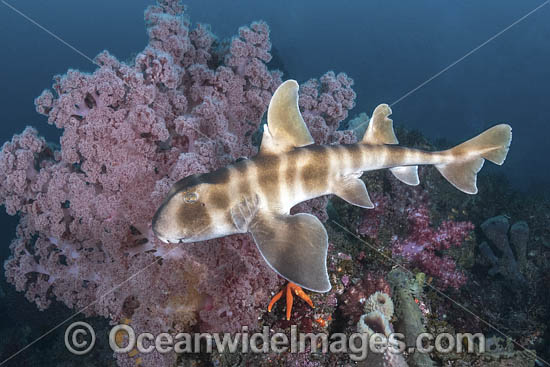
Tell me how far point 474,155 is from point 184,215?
3.44 meters

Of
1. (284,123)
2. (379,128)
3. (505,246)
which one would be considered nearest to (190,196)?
(284,123)

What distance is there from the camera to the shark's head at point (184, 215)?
2393 millimetres

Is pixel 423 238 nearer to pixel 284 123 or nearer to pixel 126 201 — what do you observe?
pixel 284 123

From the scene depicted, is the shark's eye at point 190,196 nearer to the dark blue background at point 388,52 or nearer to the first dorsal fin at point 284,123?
the first dorsal fin at point 284,123

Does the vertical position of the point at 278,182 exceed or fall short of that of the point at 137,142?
it falls short

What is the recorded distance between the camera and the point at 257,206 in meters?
2.69

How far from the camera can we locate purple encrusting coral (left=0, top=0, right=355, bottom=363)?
3516mm

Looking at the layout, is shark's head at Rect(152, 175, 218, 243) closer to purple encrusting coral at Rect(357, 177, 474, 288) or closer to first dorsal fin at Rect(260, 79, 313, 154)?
first dorsal fin at Rect(260, 79, 313, 154)

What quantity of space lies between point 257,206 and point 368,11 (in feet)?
231

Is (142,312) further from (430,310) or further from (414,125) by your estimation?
(414,125)

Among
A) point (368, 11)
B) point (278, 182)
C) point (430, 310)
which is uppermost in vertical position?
point (368, 11)

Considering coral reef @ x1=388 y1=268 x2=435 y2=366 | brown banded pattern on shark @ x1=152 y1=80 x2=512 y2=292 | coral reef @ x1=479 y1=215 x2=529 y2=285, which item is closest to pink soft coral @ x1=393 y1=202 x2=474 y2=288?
coral reef @ x1=388 y1=268 x2=435 y2=366

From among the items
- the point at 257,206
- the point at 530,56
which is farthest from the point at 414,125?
the point at 257,206

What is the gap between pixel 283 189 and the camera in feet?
9.23
